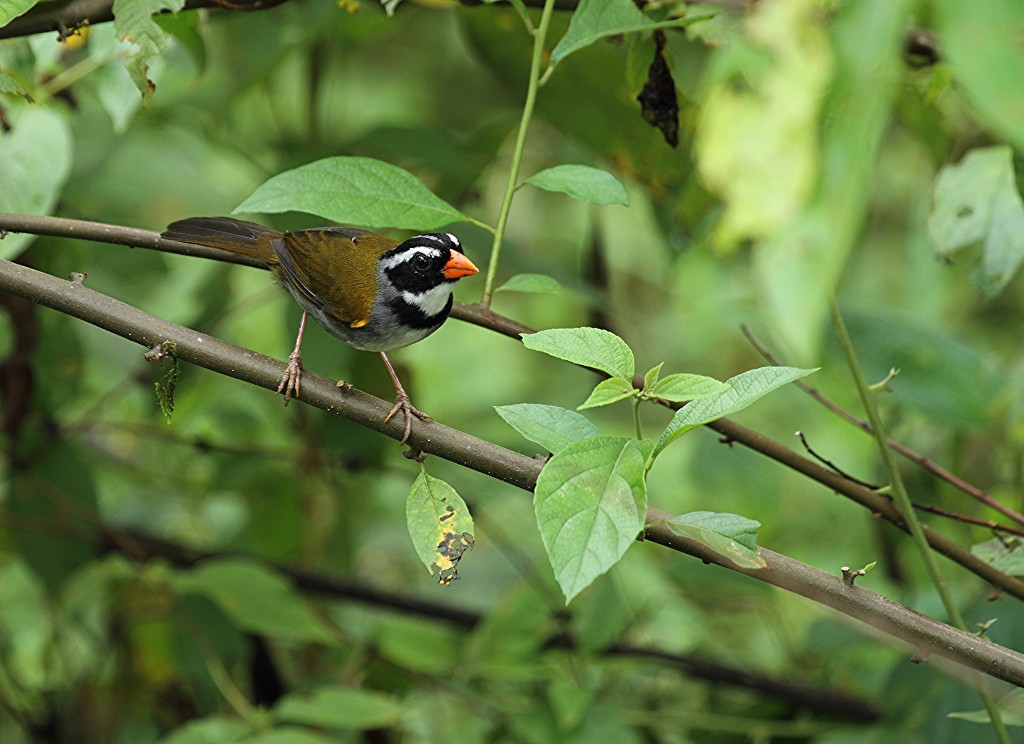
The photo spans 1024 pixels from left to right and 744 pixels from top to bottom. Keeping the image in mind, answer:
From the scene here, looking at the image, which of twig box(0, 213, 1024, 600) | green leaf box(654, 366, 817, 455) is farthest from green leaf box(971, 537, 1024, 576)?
green leaf box(654, 366, 817, 455)

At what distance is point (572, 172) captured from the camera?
1802 millimetres

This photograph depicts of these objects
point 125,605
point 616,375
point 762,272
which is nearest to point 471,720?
point 125,605

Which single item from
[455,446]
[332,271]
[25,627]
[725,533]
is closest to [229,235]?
[332,271]

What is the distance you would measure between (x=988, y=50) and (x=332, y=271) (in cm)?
179

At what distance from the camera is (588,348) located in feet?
4.82

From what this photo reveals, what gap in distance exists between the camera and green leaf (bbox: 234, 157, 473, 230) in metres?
1.71

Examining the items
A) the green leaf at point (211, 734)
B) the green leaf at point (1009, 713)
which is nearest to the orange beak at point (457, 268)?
the green leaf at point (211, 734)

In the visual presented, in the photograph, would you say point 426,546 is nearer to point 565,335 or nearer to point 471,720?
point 565,335

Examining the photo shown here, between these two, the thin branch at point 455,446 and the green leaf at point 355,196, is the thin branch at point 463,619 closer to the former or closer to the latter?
the thin branch at point 455,446

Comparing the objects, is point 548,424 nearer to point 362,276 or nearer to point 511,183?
point 511,183

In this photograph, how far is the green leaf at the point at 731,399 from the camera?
1.37 m

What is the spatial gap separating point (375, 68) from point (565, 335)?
243 inches

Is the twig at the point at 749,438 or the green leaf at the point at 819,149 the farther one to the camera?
the twig at the point at 749,438

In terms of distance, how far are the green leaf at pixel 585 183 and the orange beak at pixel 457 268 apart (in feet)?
2.09
